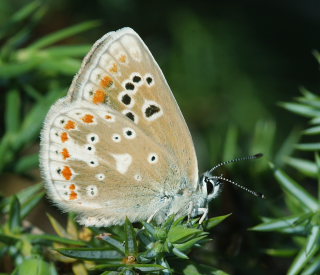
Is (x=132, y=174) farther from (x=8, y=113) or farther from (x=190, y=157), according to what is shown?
(x=8, y=113)

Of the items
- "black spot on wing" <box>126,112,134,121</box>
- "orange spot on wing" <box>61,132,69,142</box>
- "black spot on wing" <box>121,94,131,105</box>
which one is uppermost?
"black spot on wing" <box>121,94,131,105</box>

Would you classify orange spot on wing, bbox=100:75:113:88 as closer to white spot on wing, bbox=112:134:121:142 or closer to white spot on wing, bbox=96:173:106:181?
white spot on wing, bbox=112:134:121:142

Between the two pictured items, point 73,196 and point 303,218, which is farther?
point 73,196

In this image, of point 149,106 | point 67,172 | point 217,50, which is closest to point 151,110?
point 149,106

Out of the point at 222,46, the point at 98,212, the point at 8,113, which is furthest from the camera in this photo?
the point at 222,46

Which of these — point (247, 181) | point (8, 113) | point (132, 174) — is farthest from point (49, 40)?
point (247, 181)

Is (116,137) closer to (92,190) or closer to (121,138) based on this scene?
(121,138)

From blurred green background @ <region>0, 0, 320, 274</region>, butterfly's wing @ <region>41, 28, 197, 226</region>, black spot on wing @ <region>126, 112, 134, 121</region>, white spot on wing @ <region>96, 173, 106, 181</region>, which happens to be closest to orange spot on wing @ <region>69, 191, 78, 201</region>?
butterfly's wing @ <region>41, 28, 197, 226</region>
